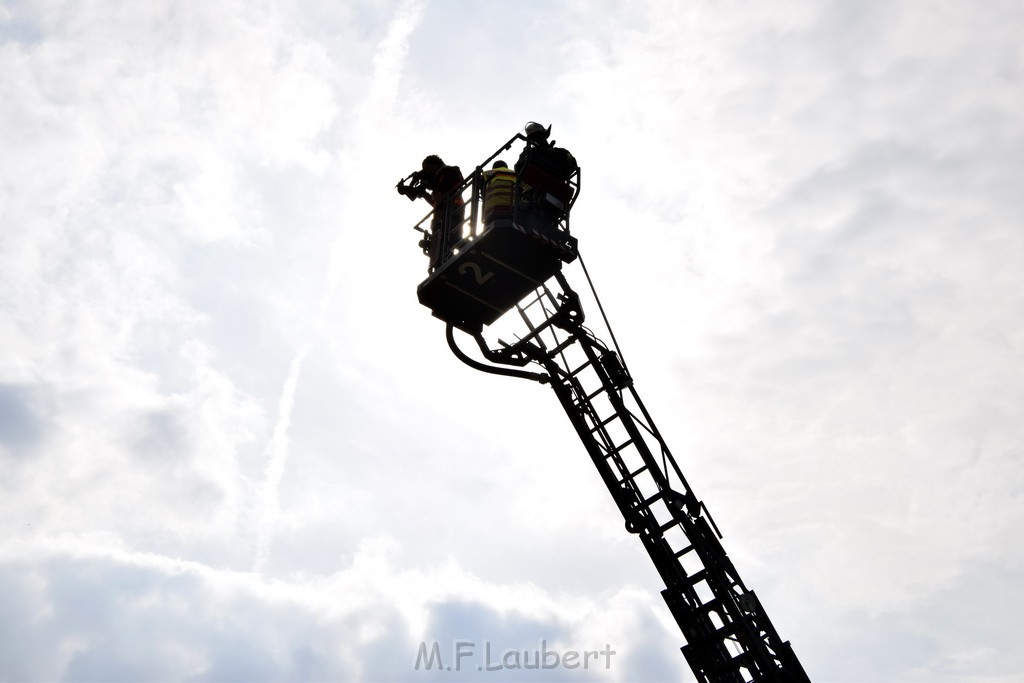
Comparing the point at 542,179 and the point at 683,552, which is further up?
the point at 542,179

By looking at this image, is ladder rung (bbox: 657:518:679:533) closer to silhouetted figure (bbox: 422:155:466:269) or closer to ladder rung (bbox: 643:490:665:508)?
ladder rung (bbox: 643:490:665:508)

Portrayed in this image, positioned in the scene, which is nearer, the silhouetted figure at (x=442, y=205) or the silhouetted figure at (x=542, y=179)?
the silhouetted figure at (x=542, y=179)

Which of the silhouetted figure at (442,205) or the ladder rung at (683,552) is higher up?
the silhouetted figure at (442,205)

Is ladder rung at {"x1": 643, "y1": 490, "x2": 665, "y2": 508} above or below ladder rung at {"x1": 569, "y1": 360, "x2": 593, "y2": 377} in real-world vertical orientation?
below

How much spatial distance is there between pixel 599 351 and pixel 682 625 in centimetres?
528

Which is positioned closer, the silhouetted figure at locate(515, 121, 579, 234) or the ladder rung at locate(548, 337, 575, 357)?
the silhouetted figure at locate(515, 121, 579, 234)

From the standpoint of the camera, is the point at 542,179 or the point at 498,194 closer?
the point at 498,194

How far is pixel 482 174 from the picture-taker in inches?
660

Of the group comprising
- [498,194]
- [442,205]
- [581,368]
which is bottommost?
[581,368]

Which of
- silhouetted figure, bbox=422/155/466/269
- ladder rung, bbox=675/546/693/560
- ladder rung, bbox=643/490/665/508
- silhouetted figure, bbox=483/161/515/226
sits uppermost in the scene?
silhouetted figure, bbox=422/155/466/269

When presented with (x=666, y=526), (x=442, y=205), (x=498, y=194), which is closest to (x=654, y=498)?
(x=666, y=526)

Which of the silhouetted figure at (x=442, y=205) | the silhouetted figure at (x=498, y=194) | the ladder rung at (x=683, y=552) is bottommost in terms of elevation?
the ladder rung at (x=683, y=552)

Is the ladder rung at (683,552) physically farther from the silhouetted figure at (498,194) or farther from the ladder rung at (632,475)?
the silhouetted figure at (498,194)

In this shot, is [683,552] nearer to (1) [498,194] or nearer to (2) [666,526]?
(2) [666,526]
